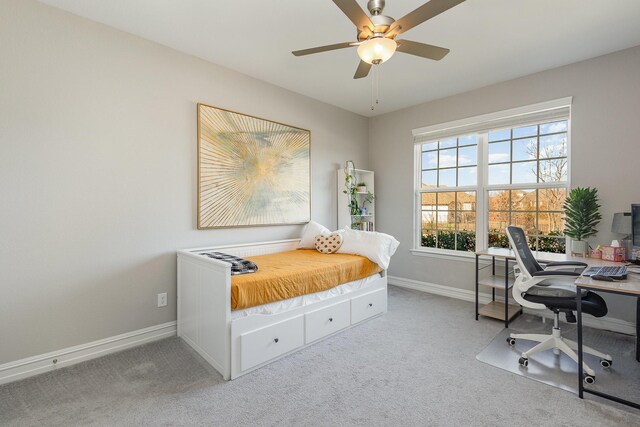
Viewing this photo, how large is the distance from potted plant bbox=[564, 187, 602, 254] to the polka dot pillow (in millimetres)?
2236

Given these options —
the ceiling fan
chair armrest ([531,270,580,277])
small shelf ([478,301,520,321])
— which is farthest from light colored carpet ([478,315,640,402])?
the ceiling fan

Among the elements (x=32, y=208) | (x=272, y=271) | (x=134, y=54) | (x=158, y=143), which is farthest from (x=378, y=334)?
(x=134, y=54)

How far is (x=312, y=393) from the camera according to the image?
6.24 ft

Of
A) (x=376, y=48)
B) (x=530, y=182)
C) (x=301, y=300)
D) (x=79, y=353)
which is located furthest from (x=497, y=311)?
(x=79, y=353)

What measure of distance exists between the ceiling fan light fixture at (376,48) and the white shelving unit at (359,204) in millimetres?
2439

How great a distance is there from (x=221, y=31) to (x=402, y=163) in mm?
2864

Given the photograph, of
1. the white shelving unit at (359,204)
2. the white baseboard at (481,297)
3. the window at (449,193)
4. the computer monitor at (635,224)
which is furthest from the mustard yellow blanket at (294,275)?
the computer monitor at (635,224)

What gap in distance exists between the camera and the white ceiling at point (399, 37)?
2.16 meters

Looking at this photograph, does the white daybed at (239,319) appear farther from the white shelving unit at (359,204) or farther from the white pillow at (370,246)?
the white shelving unit at (359,204)

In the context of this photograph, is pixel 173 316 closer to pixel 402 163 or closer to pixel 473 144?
pixel 402 163

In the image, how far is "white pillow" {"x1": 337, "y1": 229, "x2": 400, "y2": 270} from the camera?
318 cm

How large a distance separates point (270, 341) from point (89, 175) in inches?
74.1

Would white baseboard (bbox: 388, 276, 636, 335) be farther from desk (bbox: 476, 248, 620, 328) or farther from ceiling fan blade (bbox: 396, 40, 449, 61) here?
ceiling fan blade (bbox: 396, 40, 449, 61)

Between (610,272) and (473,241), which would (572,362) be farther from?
(473,241)
